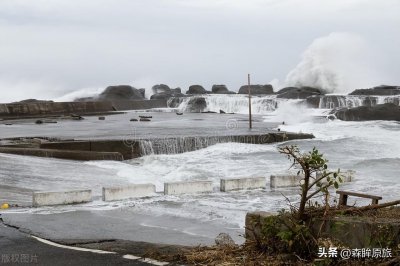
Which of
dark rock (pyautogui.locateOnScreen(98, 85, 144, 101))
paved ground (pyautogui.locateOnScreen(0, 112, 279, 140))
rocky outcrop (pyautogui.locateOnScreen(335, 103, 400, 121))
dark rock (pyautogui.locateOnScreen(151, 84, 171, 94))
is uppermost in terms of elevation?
dark rock (pyautogui.locateOnScreen(151, 84, 171, 94))

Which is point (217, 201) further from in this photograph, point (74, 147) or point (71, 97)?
point (71, 97)

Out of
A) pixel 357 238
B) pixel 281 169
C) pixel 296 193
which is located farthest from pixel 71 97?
pixel 357 238

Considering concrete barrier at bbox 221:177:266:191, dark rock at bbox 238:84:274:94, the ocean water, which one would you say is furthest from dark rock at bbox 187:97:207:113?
concrete barrier at bbox 221:177:266:191

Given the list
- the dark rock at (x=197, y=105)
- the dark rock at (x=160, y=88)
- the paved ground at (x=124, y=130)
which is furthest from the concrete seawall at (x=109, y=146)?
the dark rock at (x=160, y=88)

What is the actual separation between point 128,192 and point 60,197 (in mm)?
1395

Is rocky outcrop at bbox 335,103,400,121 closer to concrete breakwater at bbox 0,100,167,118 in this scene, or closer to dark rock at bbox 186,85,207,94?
concrete breakwater at bbox 0,100,167,118

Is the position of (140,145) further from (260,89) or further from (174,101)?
(260,89)

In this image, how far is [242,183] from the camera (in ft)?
38.1

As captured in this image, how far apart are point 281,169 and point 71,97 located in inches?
1753

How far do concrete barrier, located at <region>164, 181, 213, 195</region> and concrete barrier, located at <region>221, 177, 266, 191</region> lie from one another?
1.19 feet

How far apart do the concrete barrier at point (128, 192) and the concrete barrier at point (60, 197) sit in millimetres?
357

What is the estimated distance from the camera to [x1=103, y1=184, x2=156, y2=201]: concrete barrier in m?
9.87

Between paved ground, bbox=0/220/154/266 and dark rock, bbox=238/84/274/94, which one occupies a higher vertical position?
dark rock, bbox=238/84/274/94

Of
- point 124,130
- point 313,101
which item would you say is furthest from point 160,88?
point 124,130
